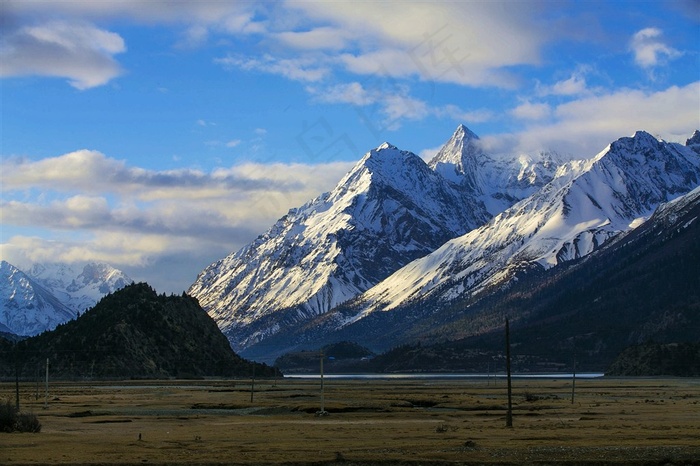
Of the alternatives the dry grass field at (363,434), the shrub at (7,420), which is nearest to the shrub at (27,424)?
the shrub at (7,420)

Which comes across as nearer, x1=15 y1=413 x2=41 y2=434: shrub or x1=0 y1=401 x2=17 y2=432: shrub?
x1=0 y1=401 x2=17 y2=432: shrub

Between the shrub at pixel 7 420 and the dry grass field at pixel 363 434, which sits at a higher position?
the shrub at pixel 7 420

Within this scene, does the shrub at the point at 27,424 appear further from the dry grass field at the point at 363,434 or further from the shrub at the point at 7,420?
the dry grass field at the point at 363,434

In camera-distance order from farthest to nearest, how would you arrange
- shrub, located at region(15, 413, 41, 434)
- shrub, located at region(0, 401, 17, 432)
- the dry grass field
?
shrub, located at region(15, 413, 41, 434)
shrub, located at region(0, 401, 17, 432)
the dry grass field

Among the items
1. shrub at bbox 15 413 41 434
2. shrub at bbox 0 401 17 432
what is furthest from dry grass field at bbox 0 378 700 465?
shrub at bbox 0 401 17 432

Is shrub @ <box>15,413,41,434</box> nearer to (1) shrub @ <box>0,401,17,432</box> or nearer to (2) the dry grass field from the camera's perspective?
(1) shrub @ <box>0,401,17,432</box>

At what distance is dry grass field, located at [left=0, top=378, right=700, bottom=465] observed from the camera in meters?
70.4

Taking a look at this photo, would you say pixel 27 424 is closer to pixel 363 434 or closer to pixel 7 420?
pixel 7 420

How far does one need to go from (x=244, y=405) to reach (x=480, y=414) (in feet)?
115

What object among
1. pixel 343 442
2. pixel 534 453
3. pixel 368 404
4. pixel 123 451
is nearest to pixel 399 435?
pixel 343 442

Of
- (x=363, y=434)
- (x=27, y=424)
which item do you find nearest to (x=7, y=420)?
(x=27, y=424)

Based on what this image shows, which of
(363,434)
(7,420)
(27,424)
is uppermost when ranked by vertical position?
(7,420)

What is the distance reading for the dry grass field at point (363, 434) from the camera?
70.4 m

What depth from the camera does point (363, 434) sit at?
8894cm
